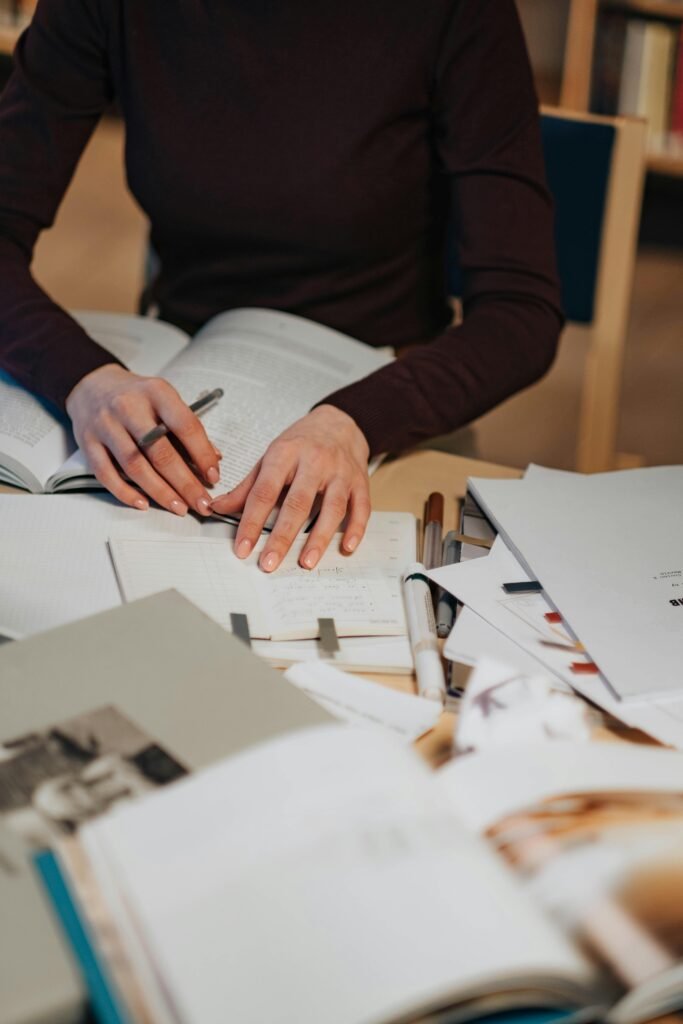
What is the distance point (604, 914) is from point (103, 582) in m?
0.45

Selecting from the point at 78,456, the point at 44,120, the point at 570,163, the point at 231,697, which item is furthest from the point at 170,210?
the point at 231,697

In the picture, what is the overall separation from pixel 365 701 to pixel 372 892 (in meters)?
0.25

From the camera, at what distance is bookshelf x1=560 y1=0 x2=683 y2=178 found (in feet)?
10.2

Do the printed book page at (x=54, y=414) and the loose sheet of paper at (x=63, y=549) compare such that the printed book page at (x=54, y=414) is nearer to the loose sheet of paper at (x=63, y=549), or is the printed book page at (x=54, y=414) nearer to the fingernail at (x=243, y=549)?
the loose sheet of paper at (x=63, y=549)

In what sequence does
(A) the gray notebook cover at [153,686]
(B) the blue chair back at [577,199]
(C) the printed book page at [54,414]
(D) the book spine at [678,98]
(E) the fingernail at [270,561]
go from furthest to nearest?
(D) the book spine at [678,98] < (B) the blue chair back at [577,199] < (C) the printed book page at [54,414] < (E) the fingernail at [270,561] < (A) the gray notebook cover at [153,686]

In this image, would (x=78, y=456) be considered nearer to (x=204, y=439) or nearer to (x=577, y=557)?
(x=204, y=439)

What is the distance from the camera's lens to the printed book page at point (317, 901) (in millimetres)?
425

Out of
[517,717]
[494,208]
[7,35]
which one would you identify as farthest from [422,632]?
[7,35]

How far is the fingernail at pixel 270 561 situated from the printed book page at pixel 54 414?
210 mm

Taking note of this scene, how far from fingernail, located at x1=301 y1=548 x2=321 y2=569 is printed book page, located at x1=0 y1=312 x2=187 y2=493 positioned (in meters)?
0.23

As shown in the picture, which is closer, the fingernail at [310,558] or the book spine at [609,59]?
the fingernail at [310,558]

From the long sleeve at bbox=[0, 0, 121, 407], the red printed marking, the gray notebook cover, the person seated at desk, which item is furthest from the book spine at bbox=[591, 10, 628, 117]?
the gray notebook cover

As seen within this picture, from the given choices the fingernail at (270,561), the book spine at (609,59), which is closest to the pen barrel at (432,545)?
the fingernail at (270,561)

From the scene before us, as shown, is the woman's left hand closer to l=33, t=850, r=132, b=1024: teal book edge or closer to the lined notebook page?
the lined notebook page
